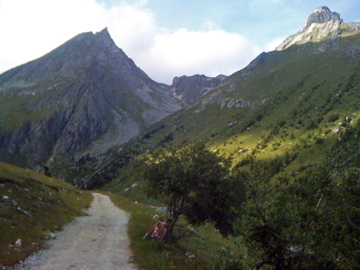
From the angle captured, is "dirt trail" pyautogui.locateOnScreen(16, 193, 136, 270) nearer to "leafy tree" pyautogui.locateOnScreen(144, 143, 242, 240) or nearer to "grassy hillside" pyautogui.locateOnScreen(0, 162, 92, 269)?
"grassy hillside" pyautogui.locateOnScreen(0, 162, 92, 269)

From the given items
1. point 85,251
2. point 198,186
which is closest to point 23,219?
point 85,251

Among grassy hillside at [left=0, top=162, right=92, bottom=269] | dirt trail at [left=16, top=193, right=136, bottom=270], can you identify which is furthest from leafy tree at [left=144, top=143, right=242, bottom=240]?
grassy hillside at [left=0, top=162, right=92, bottom=269]

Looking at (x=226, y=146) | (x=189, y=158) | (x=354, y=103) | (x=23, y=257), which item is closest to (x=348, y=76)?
(x=354, y=103)

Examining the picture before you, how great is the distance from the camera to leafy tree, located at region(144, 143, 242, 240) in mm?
19391

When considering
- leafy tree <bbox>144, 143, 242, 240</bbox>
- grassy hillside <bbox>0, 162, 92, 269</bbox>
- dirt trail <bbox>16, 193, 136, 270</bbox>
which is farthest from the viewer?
leafy tree <bbox>144, 143, 242, 240</bbox>

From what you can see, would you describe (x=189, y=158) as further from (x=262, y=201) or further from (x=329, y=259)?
(x=329, y=259)

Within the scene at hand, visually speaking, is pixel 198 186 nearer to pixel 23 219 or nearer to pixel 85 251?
pixel 85 251

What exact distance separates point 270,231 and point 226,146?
16892 cm

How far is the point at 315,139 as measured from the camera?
12600 centimetres

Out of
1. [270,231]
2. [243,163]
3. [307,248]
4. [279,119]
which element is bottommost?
[243,163]

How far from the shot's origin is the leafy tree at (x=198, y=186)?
19.4 metres

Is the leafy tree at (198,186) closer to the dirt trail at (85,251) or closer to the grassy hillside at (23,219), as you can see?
the dirt trail at (85,251)

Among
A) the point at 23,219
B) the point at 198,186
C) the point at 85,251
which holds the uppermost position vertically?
the point at 198,186

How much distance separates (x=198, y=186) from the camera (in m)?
19.3
